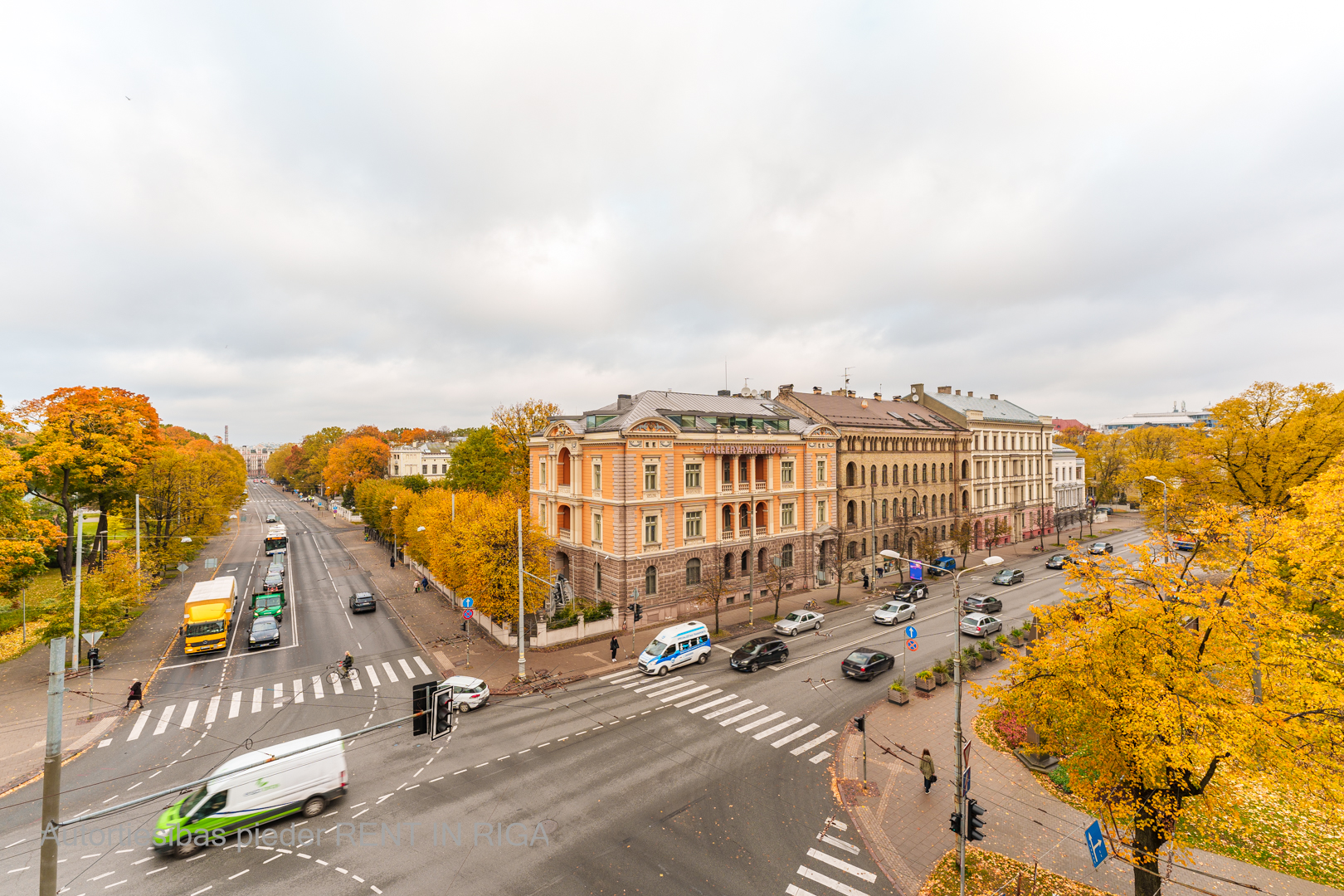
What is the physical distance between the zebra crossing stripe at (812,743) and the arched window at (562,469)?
2694 centimetres

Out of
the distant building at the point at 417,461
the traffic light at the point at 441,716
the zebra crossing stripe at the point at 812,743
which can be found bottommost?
the zebra crossing stripe at the point at 812,743

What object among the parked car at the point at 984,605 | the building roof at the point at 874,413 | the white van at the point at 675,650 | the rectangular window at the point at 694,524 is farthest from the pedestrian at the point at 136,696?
the parked car at the point at 984,605

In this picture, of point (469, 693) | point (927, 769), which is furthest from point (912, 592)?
point (469, 693)

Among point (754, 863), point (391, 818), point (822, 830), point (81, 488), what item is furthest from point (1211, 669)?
point (81, 488)

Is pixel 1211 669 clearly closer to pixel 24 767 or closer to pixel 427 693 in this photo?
pixel 427 693

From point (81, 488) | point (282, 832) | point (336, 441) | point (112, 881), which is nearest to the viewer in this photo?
point (112, 881)

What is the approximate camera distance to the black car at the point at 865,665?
91.6ft

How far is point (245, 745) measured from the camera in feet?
70.7

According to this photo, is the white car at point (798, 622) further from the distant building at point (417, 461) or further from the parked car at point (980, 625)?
the distant building at point (417, 461)

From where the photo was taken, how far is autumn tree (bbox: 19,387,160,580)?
3744cm

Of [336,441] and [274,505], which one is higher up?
[336,441]

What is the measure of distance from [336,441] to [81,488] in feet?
336

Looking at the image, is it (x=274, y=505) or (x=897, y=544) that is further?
(x=274, y=505)

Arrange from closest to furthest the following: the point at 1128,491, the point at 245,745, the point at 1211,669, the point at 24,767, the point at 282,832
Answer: the point at 1211,669, the point at 282,832, the point at 24,767, the point at 245,745, the point at 1128,491
